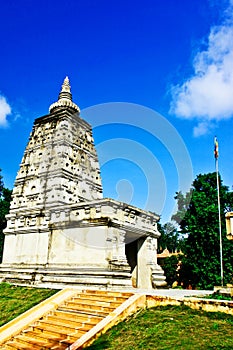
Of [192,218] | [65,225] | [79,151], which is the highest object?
[79,151]

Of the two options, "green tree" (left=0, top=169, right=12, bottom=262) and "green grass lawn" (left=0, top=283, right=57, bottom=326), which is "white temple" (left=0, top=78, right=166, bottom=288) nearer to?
"green grass lawn" (left=0, top=283, right=57, bottom=326)

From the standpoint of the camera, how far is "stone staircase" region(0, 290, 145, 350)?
24.3 feet

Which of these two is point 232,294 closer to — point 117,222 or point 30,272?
point 117,222

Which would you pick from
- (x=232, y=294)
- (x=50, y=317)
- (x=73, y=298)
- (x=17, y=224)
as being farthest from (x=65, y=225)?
(x=232, y=294)

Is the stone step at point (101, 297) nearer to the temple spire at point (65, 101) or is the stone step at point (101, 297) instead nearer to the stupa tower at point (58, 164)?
the stupa tower at point (58, 164)

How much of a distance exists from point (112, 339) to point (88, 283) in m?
6.00

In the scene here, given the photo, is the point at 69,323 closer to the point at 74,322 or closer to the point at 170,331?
the point at 74,322

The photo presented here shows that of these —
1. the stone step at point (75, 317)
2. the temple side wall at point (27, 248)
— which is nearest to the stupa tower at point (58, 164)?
the temple side wall at point (27, 248)

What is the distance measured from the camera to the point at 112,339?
7039 mm

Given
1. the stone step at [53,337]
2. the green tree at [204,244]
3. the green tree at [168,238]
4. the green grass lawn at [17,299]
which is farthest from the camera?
the green tree at [168,238]

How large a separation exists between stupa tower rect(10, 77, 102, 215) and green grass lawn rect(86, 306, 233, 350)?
931 centimetres

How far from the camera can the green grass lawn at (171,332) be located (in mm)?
6258

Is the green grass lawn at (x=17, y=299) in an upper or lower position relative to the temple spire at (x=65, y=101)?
lower

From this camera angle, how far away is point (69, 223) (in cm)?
1462
